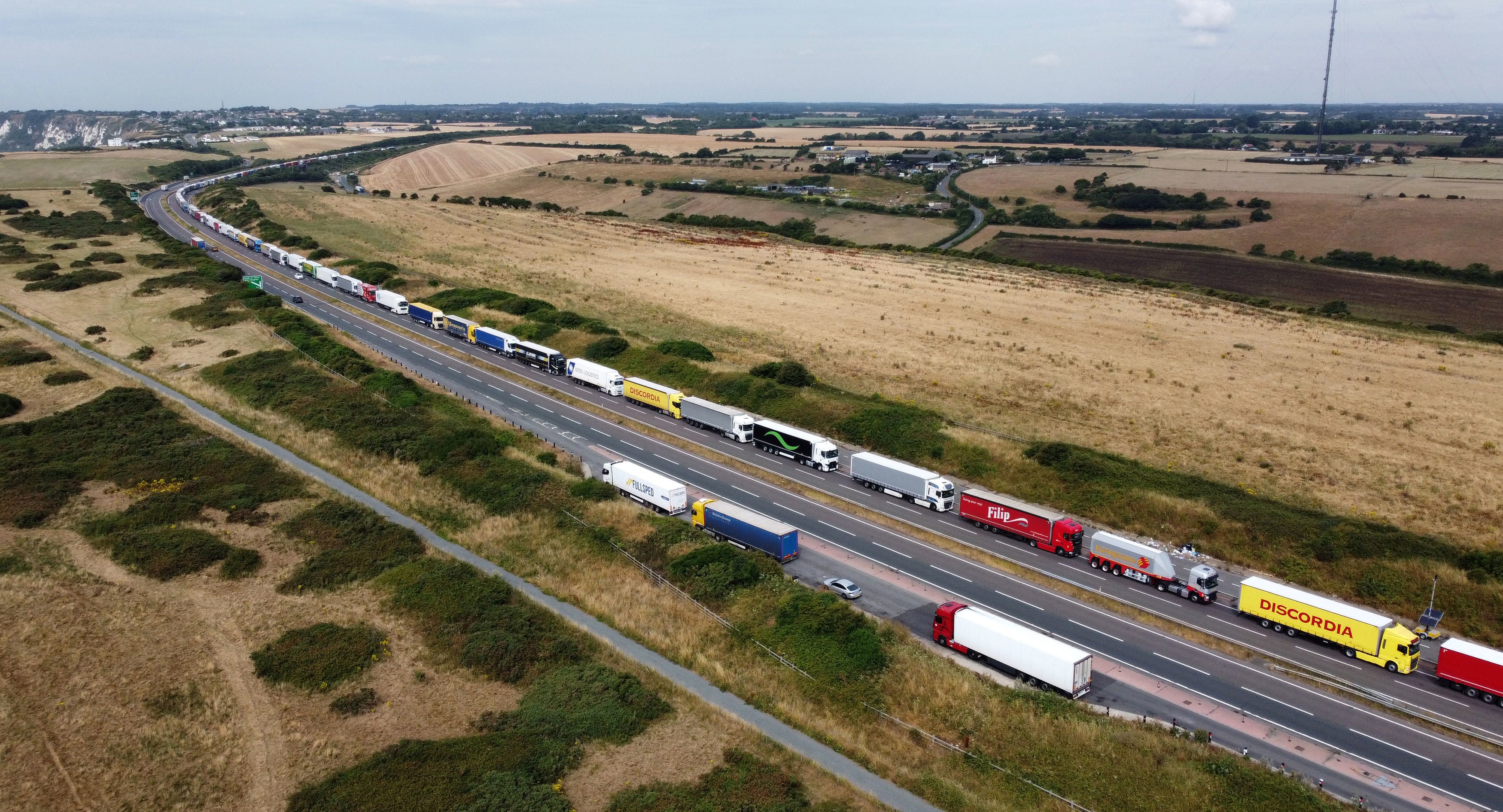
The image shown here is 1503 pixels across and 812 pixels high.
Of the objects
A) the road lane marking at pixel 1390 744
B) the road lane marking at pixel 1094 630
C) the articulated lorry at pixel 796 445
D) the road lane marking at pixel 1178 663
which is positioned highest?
the articulated lorry at pixel 796 445

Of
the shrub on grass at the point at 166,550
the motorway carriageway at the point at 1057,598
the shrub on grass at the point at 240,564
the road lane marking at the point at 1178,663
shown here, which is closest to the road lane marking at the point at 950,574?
the motorway carriageway at the point at 1057,598

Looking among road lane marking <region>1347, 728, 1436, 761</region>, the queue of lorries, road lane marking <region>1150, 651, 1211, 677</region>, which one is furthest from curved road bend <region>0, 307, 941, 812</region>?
road lane marking <region>1347, 728, 1436, 761</region>

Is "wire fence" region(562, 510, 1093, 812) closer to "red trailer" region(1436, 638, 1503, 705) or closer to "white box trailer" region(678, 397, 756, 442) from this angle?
"white box trailer" region(678, 397, 756, 442)

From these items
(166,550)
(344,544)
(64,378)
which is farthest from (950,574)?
(64,378)

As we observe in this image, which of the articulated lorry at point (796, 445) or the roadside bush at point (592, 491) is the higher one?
the articulated lorry at point (796, 445)

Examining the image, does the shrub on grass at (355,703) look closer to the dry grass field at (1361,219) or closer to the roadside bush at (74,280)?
the roadside bush at (74,280)

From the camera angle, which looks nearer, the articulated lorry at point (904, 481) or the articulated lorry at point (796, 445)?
the articulated lorry at point (904, 481)

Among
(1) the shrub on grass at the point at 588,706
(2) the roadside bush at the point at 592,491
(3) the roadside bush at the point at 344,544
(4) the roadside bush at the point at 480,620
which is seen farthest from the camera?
(2) the roadside bush at the point at 592,491

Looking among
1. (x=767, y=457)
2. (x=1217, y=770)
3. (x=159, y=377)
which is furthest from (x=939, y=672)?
(x=159, y=377)
